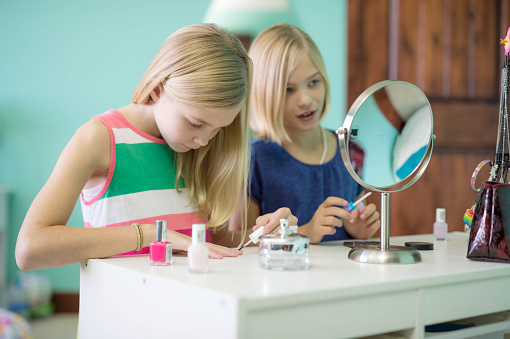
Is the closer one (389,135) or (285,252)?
(285,252)

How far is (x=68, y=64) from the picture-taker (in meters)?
2.83

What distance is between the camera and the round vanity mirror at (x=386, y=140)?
949mm

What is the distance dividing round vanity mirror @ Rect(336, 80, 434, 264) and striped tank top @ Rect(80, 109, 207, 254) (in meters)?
0.40

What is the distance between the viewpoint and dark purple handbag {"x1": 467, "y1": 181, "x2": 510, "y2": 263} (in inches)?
37.2

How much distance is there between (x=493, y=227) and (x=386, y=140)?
0.79 feet

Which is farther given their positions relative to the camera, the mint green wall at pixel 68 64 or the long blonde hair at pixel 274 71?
the mint green wall at pixel 68 64

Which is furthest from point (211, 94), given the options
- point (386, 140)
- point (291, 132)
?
point (291, 132)

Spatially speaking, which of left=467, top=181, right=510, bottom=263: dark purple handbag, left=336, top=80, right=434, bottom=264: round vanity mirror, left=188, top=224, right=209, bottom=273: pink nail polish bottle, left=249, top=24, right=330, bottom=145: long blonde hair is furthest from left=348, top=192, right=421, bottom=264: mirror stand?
left=249, top=24, right=330, bottom=145: long blonde hair

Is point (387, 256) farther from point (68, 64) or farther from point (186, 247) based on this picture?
point (68, 64)

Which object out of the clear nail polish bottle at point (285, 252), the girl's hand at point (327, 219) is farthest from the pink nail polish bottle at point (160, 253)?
the girl's hand at point (327, 219)

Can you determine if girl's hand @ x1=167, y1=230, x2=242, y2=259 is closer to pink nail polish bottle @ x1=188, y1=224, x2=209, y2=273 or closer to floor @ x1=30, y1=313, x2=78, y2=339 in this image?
pink nail polish bottle @ x1=188, y1=224, x2=209, y2=273

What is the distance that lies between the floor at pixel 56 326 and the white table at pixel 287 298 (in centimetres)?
167

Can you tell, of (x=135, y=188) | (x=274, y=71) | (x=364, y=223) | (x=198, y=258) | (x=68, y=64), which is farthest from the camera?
(x=68, y=64)

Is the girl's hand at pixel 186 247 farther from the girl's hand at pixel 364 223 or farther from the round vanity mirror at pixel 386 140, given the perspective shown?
the girl's hand at pixel 364 223
